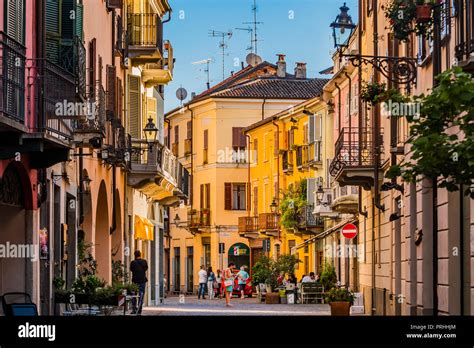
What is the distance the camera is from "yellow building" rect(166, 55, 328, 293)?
43844mm

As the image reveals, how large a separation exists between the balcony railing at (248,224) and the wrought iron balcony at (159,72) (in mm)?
16518

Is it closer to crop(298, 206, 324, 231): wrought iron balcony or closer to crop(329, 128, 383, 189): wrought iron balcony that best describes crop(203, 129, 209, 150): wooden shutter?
crop(329, 128, 383, 189): wrought iron balcony

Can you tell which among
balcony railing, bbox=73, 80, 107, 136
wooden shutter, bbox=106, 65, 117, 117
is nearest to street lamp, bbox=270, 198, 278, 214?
wooden shutter, bbox=106, 65, 117, 117

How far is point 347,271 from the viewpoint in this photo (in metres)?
47.5

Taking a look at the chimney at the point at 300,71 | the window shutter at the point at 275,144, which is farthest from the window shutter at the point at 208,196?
the window shutter at the point at 275,144

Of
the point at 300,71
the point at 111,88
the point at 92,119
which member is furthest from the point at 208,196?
the point at 92,119

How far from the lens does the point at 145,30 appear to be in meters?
37.0

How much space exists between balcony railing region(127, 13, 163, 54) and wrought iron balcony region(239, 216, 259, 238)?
67.2ft

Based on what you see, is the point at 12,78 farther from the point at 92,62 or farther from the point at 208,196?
the point at 208,196

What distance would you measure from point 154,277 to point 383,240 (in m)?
12.0

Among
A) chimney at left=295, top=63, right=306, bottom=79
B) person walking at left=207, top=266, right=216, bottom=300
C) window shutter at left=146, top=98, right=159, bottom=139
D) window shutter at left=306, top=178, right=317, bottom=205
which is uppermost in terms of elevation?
chimney at left=295, top=63, right=306, bottom=79

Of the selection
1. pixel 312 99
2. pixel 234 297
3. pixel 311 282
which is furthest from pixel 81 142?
pixel 234 297

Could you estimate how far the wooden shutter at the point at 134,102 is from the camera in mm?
38188

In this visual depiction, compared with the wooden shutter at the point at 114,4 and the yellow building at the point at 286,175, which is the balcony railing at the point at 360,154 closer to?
the wooden shutter at the point at 114,4
